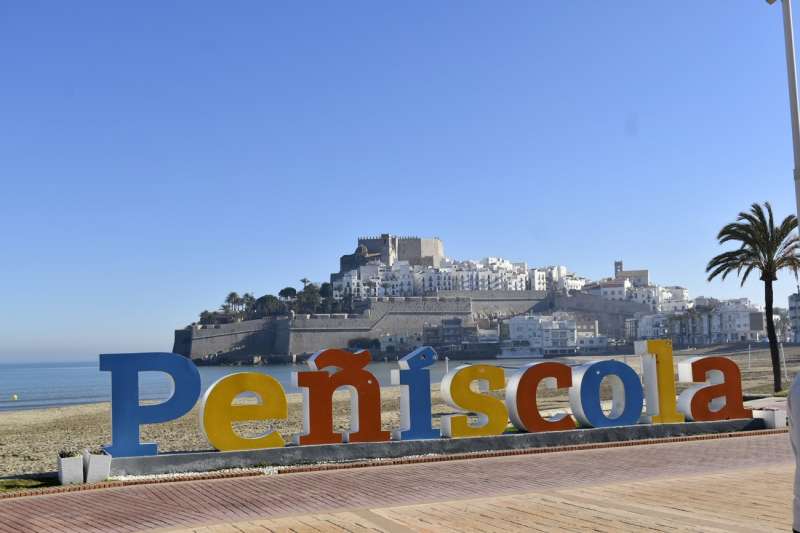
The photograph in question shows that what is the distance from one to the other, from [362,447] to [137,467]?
136 inches

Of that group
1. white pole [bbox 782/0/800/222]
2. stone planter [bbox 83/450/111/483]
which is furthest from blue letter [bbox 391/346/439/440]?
white pole [bbox 782/0/800/222]

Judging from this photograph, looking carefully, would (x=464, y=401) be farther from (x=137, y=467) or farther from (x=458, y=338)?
(x=458, y=338)

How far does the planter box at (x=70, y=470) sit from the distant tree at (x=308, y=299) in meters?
145

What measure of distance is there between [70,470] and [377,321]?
4910 inches

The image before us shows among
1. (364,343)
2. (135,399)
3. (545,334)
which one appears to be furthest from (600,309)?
(135,399)

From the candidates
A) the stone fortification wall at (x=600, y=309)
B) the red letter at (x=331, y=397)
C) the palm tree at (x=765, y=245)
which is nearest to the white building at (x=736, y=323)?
the stone fortification wall at (x=600, y=309)

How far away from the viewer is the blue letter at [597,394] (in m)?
15.0

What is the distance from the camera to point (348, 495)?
9898 millimetres

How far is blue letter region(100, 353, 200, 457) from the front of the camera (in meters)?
12.3

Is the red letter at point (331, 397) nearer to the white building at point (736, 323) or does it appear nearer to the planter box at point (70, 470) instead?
the planter box at point (70, 470)

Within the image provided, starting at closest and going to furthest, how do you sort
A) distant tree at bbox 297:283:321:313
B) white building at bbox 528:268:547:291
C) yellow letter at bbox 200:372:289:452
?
yellow letter at bbox 200:372:289:452
distant tree at bbox 297:283:321:313
white building at bbox 528:268:547:291

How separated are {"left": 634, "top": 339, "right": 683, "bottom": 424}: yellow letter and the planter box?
9912 millimetres

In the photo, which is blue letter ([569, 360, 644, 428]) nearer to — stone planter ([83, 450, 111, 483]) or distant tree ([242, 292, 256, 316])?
stone planter ([83, 450, 111, 483])

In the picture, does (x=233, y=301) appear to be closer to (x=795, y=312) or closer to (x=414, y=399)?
(x=795, y=312)
